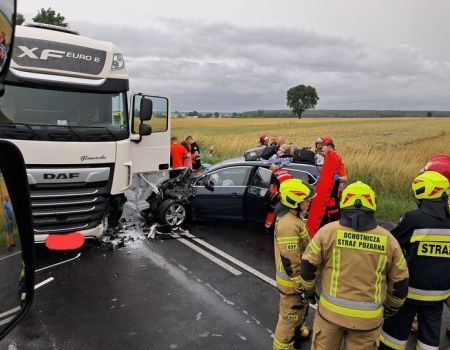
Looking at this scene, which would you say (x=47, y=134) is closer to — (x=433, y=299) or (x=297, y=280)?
(x=297, y=280)

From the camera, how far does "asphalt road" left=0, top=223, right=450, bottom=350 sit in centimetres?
415

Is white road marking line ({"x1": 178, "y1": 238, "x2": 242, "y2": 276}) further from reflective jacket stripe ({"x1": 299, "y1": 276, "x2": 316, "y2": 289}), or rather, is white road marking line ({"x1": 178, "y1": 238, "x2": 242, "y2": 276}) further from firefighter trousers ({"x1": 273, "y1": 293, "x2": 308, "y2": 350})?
reflective jacket stripe ({"x1": 299, "y1": 276, "x2": 316, "y2": 289})

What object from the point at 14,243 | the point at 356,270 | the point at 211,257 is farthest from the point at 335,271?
the point at 211,257

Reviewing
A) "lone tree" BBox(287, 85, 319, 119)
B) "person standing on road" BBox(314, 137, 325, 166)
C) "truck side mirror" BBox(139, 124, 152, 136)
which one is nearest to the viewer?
"truck side mirror" BBox(139, 124, 152, 136)

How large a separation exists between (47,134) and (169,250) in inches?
109

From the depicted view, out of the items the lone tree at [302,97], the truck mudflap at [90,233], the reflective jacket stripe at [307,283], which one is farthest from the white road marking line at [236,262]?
the lone tree at [302,97]

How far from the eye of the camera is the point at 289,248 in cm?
354

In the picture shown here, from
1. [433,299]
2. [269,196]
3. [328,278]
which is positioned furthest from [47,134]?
[433,299]

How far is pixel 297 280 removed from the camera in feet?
11.5

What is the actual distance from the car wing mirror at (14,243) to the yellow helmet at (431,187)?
118 inches

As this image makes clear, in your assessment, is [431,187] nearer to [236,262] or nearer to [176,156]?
[236,262]

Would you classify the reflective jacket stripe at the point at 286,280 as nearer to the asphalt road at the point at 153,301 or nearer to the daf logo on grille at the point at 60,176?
the asphalt road at the point at 153,301

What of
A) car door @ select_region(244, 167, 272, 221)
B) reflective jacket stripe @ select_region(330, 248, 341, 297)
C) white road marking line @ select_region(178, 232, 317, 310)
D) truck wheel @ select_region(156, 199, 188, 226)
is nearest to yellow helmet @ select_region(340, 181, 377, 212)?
reflective jacket stripe @ select_region(330, 248, 341, 297)

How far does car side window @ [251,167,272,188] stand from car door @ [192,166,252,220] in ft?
0.56
